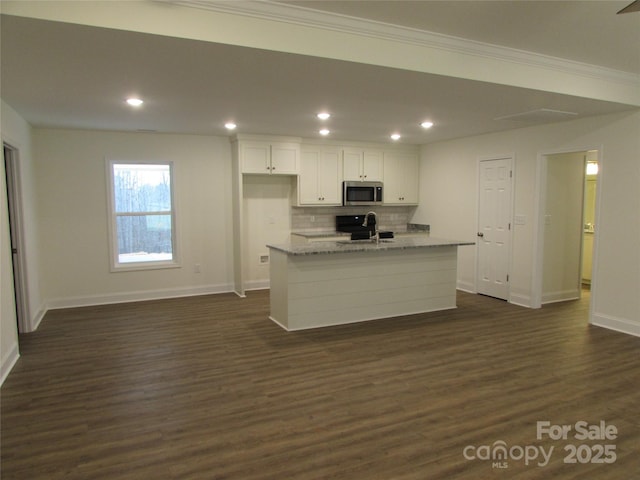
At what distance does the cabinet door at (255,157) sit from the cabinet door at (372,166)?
1800mm

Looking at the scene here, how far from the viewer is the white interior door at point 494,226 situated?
6.06m

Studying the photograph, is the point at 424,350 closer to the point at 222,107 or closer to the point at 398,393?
the point at 398,393

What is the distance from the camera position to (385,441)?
2588mm

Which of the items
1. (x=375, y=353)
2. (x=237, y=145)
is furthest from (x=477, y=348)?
(x=237, y=145)

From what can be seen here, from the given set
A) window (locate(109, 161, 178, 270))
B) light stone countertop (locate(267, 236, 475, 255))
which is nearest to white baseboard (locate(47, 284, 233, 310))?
window (locate(109, 161, 178, 270))

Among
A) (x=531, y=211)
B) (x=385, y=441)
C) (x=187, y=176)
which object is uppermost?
(x=187, y=176)

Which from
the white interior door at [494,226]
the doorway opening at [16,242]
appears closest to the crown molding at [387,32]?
the white interior door at [494,226]

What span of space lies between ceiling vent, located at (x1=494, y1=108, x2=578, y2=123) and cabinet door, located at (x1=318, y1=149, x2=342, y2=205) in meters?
2.79

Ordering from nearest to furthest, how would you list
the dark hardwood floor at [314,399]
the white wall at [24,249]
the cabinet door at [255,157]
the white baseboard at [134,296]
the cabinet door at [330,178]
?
the dark hardwood floor at [314,399] → the white wall at [24,249] → the white baseboard at [134,296] → the cabinet door at [255,157] → the cabinet door at [330,178]

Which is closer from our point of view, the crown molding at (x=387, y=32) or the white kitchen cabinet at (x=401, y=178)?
the crown molding at (x=387, y=32)

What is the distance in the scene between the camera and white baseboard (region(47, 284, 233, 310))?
19.3 ft

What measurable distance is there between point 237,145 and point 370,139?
2196 mm

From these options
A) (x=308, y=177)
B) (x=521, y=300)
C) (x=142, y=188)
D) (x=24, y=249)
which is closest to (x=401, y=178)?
(x=308, y=177)

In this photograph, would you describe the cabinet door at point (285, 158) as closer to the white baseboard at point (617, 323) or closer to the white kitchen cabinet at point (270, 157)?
the white kitchen cabinet at point (270, 157)
